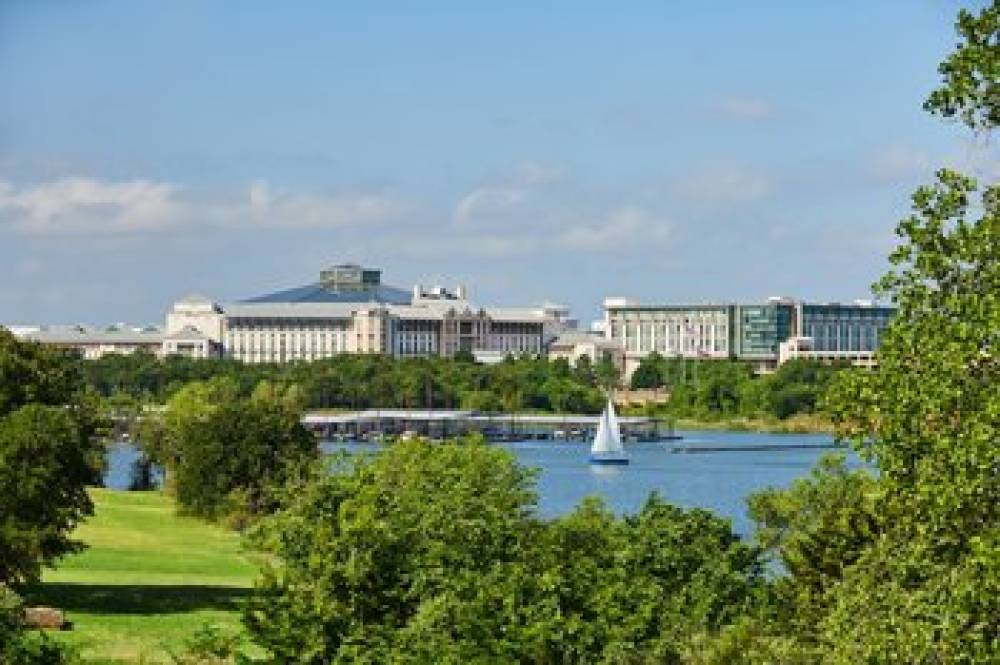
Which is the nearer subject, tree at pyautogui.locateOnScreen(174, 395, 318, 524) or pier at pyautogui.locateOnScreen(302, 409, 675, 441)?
tree at pyautogui.locateOnScreen(174, 395, 318, 524)

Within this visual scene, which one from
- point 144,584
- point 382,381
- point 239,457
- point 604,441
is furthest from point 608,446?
point 144,584

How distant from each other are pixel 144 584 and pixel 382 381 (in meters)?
130

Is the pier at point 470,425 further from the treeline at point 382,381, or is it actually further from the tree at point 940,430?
the tree at point 940,430

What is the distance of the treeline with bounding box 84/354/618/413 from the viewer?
6457 inches

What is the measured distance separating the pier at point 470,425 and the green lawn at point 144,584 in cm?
8652

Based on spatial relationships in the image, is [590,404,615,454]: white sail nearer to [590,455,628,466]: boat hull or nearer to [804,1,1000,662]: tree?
[590,455,628,466]: boat hull

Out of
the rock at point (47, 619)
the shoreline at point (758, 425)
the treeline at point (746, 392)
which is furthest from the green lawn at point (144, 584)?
the treeline at point (746, 392)

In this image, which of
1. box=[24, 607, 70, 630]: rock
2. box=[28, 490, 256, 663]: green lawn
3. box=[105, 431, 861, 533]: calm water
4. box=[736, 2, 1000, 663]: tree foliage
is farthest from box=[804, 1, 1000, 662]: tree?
box=[105, 431, 861, 533]: calm water

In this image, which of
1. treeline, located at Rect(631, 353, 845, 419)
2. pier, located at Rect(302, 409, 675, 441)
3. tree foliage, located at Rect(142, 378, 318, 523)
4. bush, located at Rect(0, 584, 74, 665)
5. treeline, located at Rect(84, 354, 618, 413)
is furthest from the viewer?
treeline, located at Rect(84, 354, 618, 413)

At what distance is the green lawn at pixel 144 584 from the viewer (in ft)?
98.4

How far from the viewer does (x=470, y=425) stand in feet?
517

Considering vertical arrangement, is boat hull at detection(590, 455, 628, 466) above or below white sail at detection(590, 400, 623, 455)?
below

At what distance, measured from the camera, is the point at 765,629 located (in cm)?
2358

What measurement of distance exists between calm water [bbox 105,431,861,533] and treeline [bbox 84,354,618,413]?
19.2 meters
